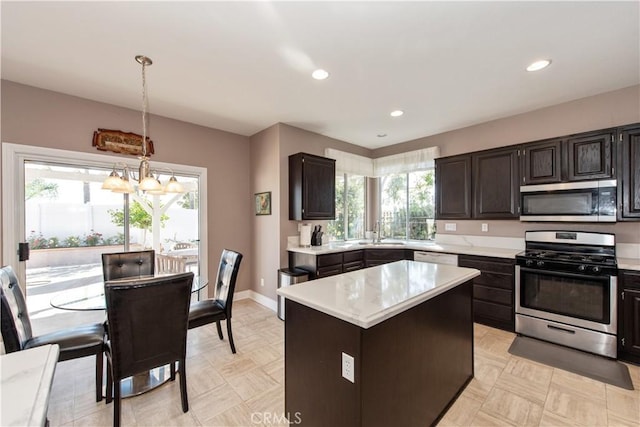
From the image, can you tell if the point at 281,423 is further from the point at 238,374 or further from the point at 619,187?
the point at 619,187

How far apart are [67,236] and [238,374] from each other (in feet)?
8.53

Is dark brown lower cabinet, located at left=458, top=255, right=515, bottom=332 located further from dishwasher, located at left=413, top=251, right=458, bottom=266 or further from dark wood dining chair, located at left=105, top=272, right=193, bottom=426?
dark wood dining chair, located at left=105, top=272, right=193, bottom=426

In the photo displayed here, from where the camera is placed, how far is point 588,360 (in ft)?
8.09

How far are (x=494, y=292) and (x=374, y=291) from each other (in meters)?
2.44

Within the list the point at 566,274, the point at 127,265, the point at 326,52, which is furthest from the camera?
the point at 127,265

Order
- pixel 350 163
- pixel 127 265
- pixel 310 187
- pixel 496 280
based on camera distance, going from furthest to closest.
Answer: pixel 350 163, pixel 310 187, pixel 496 280, pixel 127 265

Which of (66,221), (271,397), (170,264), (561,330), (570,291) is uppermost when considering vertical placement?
(66,221)

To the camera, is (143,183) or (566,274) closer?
(143,183)

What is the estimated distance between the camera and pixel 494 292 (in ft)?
10.3

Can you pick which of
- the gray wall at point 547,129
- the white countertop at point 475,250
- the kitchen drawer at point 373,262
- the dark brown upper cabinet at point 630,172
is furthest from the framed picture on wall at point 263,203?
the dark brown upper cabinet at point 630,172

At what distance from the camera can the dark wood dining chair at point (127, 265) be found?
2627 millimetres

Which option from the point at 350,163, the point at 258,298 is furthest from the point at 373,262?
the point at 258,298

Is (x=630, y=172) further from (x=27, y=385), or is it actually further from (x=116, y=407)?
(x=116, y=407)

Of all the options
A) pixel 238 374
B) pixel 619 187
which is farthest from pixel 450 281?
pixel 619 187
